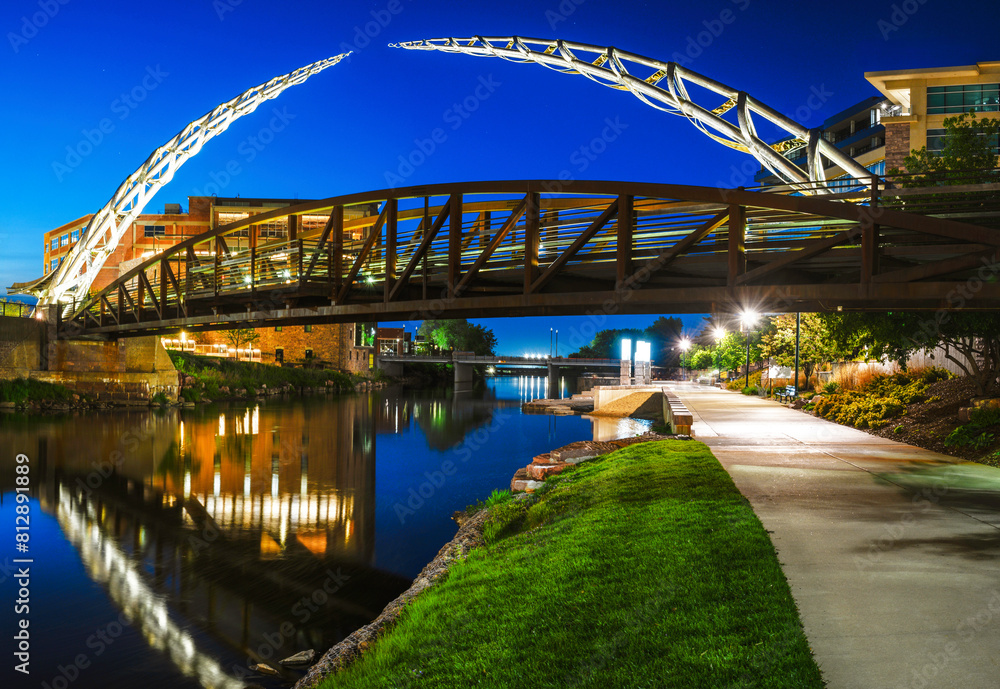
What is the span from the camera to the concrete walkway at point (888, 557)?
497 centimetres

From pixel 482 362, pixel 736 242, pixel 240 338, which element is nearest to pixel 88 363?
pixel 240 338

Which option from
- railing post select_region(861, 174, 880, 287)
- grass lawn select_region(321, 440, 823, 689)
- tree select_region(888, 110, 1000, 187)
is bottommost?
grass lawn select_region(321, 440, 823, 689)

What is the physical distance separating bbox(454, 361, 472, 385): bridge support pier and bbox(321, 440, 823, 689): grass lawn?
3846 inches

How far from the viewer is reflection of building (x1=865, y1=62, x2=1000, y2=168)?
1900 inches

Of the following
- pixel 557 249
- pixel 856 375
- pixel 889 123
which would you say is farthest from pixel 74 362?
pixel 889 123

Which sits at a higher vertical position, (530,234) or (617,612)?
(530,234)

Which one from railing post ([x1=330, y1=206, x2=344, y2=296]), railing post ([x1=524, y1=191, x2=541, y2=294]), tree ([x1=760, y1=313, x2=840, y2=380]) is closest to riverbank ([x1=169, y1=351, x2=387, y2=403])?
railing post ([x1=330, y1=206, x2=344, y2=296])

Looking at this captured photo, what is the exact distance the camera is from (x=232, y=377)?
6197 centimetres

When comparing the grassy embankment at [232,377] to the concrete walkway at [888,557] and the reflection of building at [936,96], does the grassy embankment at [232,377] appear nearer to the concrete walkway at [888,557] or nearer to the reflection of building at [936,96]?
the concrete walkway at [888,557]

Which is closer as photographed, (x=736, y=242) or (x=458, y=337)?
(x=736, y=242)

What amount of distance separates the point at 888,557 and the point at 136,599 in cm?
1191

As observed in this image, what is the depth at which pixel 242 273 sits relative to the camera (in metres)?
27.4

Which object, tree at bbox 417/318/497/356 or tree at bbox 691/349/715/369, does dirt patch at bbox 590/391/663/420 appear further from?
tree at bbox 417/318/497/356

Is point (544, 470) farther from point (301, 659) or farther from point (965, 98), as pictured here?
point (965, 98)
